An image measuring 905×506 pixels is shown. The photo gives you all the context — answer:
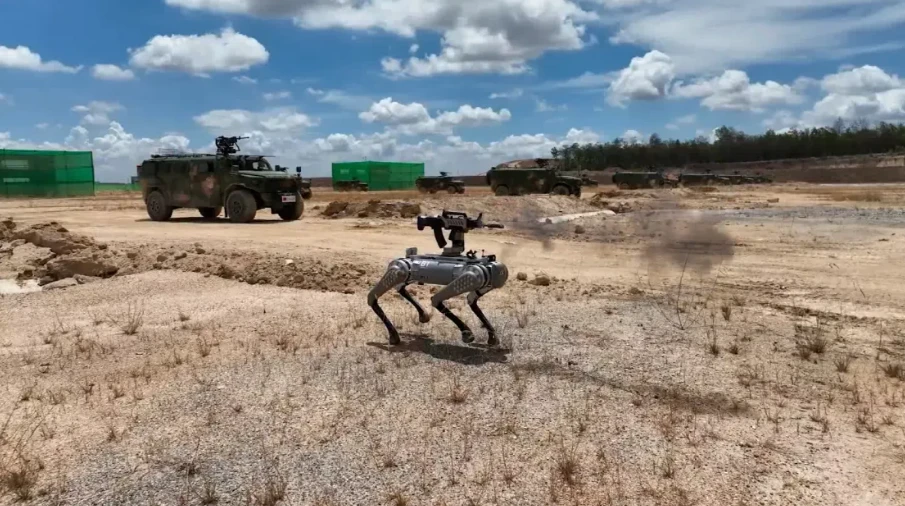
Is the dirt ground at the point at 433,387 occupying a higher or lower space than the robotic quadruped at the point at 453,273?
lower

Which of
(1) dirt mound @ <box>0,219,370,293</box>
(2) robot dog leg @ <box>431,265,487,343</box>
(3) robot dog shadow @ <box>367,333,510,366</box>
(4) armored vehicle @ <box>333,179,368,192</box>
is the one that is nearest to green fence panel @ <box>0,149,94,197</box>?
(4) armored vehicle @ <box>333,179,368,192</box>

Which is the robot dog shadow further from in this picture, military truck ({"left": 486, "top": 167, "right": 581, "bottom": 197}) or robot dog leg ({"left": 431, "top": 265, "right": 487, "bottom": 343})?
military truck ({"left": 486, "top": 167, "right": 581, "bottom": 197})

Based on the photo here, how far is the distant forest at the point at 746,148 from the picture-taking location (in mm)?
88875

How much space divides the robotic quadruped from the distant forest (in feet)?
268

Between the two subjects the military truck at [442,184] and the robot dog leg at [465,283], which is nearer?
the robot dog leg at [465,283]

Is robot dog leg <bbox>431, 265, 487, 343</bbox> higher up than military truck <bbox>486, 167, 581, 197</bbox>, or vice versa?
military truck <bbox>486, 167, 581, 197</bbox>

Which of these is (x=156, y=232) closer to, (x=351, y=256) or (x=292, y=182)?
(x=292, y=182)

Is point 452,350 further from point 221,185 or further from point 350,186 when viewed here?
point 350,186

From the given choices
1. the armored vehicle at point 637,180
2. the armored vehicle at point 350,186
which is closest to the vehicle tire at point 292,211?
the armored vehicle at point 350,186

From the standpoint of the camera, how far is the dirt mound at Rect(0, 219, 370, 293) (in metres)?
10.1

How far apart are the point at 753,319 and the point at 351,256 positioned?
634 cm

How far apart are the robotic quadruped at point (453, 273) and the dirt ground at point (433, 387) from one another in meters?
0.39

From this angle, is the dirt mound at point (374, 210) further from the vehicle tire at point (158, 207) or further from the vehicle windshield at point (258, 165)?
the vehicle tire at point (158, 207)

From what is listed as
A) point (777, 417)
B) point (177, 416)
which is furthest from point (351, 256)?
point (777, 417)
